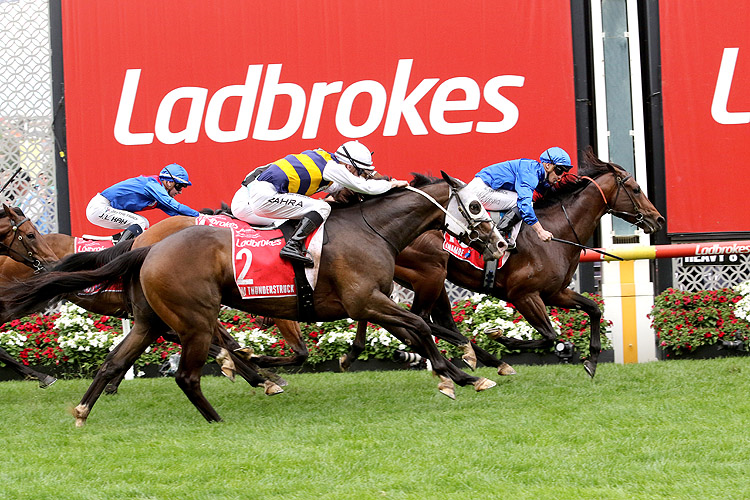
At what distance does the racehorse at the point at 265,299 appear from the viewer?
5.79 meters

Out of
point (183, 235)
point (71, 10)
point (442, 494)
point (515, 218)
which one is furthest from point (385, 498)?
point (71, 10)

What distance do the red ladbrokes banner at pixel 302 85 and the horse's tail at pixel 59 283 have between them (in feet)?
11.5

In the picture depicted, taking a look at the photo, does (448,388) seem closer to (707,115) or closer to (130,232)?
(130,232)

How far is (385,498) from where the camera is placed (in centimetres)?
398

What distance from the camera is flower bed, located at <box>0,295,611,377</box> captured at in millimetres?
8930

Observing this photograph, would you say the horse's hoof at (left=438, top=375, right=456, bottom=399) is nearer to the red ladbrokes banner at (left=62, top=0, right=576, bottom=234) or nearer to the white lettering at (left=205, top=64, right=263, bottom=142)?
the red ladbrokes banner at (left=62, top=0, right=576, bottom=234)

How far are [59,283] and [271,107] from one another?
13.2 ft

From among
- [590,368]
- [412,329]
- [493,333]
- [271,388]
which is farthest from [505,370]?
[271,388]

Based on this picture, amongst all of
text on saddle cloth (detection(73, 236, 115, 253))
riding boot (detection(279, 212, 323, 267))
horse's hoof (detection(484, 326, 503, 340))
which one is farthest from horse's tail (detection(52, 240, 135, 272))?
horse's hoof (detection(484, 326, 503, 340))

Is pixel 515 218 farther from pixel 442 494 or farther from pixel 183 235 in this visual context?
pixel 442 494

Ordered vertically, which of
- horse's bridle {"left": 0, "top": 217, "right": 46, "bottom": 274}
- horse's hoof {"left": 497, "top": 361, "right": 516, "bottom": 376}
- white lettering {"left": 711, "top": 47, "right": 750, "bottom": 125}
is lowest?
horse's hoof {"left": 497, "top": 361, "right": 516, "bottom": 376}

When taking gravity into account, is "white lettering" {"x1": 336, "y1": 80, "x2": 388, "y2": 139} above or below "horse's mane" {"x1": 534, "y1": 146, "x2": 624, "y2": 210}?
above

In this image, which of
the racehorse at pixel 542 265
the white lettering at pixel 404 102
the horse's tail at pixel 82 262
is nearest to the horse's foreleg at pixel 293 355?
the racehorse at pixel 542 265

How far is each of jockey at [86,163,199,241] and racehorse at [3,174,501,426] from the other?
5.75 ft
